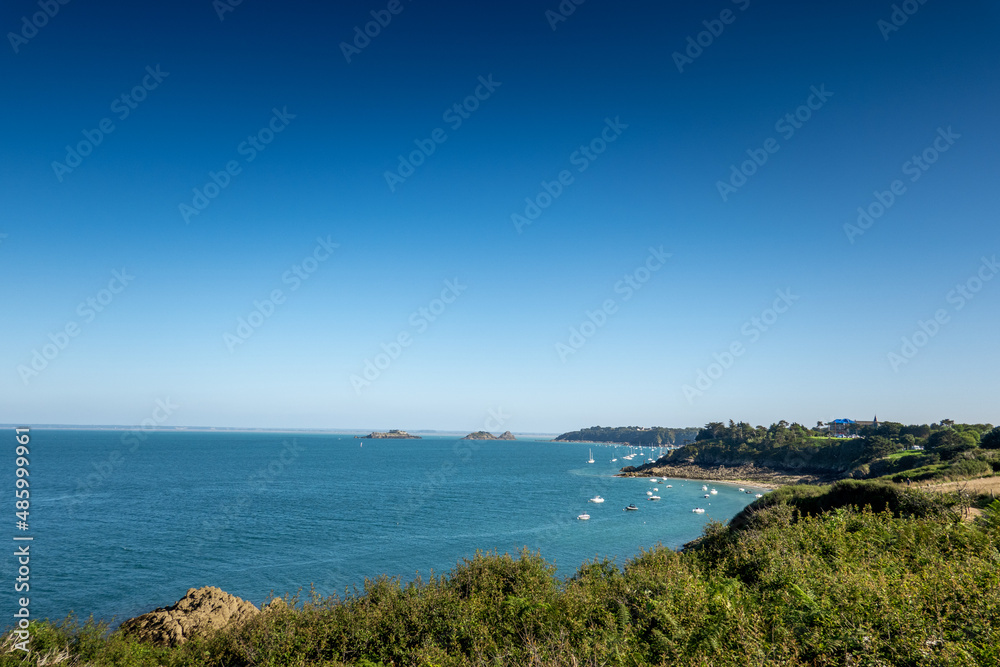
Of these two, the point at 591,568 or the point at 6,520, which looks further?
the point at 6,520

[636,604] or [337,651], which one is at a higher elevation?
[636,604]

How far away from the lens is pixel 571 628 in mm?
13453

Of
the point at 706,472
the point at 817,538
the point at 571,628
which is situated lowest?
the point at 706,472

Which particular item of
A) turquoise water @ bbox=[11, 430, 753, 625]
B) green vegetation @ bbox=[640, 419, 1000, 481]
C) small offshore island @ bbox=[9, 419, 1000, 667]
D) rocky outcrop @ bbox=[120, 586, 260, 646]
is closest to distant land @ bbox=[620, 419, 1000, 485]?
green vegetation @ bbox=[640, 419, 1000, 481]

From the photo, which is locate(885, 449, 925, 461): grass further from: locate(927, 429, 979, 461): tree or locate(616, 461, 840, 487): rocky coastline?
locate(616, 461, 840, 487): rocky coastline

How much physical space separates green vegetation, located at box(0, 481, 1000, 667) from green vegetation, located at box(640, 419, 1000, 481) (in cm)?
3073

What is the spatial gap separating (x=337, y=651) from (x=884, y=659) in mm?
14773

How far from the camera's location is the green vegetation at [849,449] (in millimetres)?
60625

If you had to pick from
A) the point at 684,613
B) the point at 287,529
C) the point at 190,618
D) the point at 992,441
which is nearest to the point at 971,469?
the point at 992,441

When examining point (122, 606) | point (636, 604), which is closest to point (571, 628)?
point (636, 604)

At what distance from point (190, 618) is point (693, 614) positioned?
23.6 metres

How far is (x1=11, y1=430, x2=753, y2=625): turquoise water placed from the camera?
3312 cm

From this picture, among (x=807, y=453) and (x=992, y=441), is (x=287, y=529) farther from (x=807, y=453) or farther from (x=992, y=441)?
(x=807, y=453)

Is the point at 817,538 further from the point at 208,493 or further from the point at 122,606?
the point at 208,493
